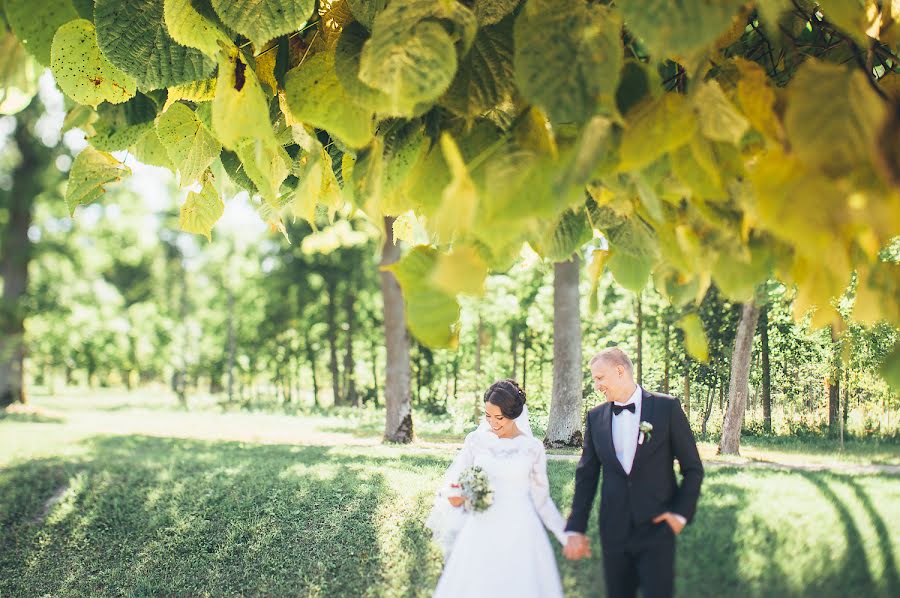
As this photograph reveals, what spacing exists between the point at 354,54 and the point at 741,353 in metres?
2.57

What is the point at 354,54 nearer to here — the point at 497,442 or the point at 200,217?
the point at 200,217

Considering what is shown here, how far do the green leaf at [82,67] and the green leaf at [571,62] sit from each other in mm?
820

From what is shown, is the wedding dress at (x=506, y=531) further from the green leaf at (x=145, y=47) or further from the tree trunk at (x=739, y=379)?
the green leaf at (x=145, y=47)

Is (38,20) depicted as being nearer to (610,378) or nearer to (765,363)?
(610,378)

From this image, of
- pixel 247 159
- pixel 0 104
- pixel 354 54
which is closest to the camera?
pixel 354 54

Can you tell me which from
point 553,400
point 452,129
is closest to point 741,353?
point 553,400

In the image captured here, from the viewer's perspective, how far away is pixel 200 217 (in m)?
1.41

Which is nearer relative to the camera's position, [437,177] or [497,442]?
[437,177]

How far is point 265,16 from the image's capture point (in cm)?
97

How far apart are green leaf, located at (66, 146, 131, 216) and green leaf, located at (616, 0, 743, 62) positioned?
1.12 m

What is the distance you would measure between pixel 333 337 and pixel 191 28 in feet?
19.0

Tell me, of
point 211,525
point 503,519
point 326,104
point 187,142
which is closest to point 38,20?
point 187,142

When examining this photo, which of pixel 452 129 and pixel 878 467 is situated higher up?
pixel 452 129

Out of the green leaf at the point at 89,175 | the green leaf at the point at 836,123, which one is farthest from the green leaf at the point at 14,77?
the green leaf at the point at 836,123
